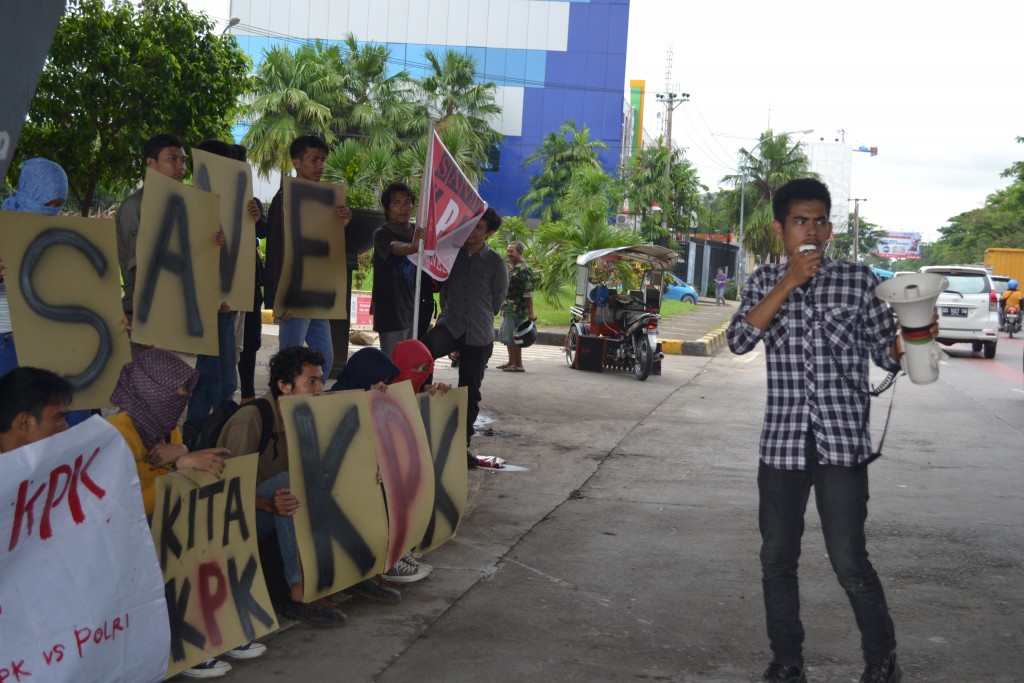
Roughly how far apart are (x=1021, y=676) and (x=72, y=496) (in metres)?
3.24

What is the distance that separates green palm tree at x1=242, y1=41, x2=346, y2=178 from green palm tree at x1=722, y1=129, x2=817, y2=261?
29832mm

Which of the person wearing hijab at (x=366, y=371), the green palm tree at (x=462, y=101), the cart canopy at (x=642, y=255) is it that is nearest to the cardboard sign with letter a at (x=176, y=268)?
the person wearing hijab at (x=366, y=371)

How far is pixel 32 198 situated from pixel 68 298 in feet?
1.67

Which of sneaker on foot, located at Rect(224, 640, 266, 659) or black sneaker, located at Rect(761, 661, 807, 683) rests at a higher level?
black sneaker, located at Rect(761, 661, 807, 683)

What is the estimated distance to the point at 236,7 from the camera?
58562 mm

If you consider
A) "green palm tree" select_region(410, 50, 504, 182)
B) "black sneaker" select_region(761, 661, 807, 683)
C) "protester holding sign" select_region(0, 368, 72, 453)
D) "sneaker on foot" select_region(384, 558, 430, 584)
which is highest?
"green palm tree" select_region(410, 50, 504, 182)

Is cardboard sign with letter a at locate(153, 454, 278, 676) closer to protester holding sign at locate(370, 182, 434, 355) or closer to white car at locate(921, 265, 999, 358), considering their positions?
protester holding sign at locate(370, 182, 434, 355)

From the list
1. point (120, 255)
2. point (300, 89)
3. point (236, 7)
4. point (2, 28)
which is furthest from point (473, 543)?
point (236, 7)

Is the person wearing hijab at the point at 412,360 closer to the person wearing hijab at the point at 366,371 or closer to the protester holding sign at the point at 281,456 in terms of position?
the person wearing hijab at the point at 366,371

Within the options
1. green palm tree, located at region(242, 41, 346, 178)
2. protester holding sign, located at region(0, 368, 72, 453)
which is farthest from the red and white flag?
green palm tree, located at region(242, 41, 346, 178)

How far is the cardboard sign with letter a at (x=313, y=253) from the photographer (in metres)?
6.61

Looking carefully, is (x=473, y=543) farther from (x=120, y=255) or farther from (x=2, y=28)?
(x=2, y=28)

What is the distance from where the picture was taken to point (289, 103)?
45.0 m

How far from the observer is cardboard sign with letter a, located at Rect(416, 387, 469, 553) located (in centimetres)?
539
